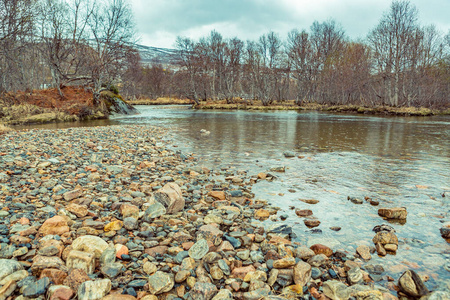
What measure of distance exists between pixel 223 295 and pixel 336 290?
0.91 m

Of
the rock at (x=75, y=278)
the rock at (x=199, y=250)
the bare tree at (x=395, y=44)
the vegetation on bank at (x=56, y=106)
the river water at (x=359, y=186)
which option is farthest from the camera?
the bare tree at (x=395, y=44)

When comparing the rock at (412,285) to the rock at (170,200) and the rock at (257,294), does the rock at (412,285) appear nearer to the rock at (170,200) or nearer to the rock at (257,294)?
the rock at (257,294)

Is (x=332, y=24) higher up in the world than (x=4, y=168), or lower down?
higher up

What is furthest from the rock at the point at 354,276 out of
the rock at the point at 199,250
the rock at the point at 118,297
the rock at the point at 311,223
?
the rock at the point at 118,297

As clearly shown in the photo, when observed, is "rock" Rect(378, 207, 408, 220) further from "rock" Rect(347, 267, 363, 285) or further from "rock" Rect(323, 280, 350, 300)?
"rock" Rect(323, 280, 350, 300)

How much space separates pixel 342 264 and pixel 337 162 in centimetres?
516

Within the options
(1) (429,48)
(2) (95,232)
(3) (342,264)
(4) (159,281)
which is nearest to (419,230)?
(3) (342,264)

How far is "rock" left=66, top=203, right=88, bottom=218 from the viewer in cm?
336

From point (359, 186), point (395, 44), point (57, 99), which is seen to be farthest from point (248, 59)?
point (359, 186)

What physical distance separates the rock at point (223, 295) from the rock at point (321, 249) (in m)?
1.18

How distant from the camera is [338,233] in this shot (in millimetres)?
3285

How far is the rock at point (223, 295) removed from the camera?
6.68ft

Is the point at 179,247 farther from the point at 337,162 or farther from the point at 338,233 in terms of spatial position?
the point at 337,162

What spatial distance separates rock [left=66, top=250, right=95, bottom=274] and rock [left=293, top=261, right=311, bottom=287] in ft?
5.71
